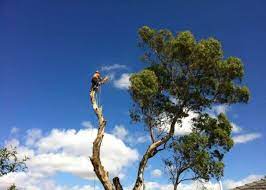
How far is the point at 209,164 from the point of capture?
31422 millimetres

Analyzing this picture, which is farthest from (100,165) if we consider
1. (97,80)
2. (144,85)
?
(144,85)

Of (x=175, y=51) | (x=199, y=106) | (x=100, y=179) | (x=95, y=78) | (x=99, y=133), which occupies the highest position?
(x=175, y=51)

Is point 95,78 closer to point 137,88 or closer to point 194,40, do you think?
point 137,88

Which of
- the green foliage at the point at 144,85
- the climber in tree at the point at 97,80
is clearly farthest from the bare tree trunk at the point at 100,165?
the green foliage at the point at 144,85

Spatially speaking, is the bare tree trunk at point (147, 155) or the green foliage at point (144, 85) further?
the green foliage at point (144, 85)

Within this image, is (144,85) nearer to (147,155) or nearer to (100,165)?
(147,155)

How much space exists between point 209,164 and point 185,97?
5.23 metres

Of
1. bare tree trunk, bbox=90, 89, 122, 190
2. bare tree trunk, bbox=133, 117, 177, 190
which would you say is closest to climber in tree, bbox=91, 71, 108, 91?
bare tree trunk, bbox=90, 89, 122, 190

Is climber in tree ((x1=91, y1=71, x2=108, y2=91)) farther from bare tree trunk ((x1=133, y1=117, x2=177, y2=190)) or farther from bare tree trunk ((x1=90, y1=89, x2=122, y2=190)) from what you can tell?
bare tree trunk ((x1=133, y1=117, x2=177, y2=190))

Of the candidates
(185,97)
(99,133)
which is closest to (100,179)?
(99,133)

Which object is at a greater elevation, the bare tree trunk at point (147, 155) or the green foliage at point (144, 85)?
the green foliage at point (144, 85)

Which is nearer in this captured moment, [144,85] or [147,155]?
[147,155]

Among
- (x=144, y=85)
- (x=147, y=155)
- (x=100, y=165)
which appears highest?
(x=144, y=85)

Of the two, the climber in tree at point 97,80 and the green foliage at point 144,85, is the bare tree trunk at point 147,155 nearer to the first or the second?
the green foliage at point 144,85
